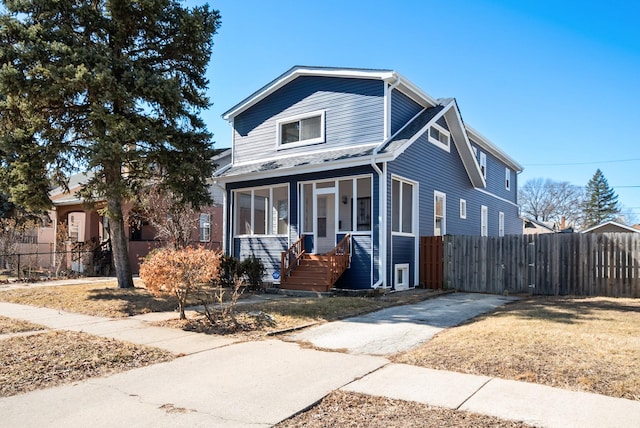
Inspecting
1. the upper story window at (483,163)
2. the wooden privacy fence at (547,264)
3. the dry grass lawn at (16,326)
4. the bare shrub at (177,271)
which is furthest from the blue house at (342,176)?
the dry grass lawn at (16,326)

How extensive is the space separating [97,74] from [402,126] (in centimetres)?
900

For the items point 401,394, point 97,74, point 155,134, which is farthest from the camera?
point 155,134

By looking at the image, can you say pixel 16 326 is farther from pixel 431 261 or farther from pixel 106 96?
pixel 431 261

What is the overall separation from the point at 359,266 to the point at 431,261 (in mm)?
3158

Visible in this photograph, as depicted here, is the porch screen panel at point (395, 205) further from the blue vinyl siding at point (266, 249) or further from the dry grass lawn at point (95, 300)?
the dry grass lawn at point (95, 300)

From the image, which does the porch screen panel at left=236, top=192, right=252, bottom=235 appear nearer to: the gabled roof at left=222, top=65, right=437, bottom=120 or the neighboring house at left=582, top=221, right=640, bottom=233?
the gabled roof at left=222, top=65, right=437, bottom=120

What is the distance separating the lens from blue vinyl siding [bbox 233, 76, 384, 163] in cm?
1458

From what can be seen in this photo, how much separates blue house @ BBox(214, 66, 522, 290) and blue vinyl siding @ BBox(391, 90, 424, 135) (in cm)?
4

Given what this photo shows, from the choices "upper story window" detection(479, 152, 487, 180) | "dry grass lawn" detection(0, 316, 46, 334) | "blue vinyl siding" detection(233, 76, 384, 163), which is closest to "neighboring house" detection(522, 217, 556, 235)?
"upper story window" detection(479, 152, 487, 180)

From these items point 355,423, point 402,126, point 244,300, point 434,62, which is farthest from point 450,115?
point 355,423

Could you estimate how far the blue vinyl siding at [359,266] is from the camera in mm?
13492

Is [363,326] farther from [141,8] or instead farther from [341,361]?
[141,8]

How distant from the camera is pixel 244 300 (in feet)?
40.1

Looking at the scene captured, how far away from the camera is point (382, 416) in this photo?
4320 millimetres
